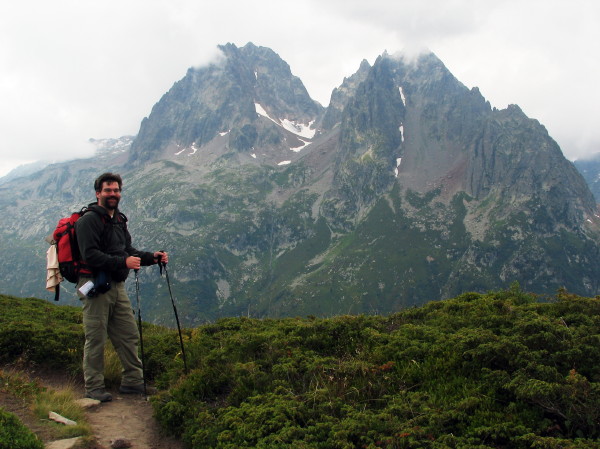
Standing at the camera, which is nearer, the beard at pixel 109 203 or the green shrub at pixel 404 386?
the green shrub at pixel 404 386

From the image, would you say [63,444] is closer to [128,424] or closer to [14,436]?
[14,436]

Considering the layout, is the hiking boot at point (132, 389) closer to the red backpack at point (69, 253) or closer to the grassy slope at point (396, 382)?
the grassy slope at point (396, 382)

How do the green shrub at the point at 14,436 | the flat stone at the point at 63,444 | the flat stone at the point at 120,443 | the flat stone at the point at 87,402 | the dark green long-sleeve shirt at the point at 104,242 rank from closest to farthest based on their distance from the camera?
1. the green shrub at the point at 14,436
2. the flat stone at the point at 63,444
3. the flat stone at the point at 120,443
4. the flat stone at the point at 87,402
5. the dark green long-sleeve shirt at the point at 104,242

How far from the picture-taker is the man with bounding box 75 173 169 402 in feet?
30.3

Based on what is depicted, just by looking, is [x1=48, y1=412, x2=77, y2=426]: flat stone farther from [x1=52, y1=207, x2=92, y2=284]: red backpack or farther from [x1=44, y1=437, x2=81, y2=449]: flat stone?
[x1=52, y1=207, x2=92, y2=284]: red backpack

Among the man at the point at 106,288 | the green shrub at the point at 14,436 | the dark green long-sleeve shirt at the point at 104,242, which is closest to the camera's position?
the green shrub at the point at 14,436

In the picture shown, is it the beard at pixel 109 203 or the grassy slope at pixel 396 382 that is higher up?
the beard at pixel 109 203

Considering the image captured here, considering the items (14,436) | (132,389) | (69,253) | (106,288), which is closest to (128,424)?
(132,389)

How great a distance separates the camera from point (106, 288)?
9398mm

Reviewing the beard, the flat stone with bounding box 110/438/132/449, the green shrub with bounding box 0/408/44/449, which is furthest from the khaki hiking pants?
the green shrub with bounding box 0/408/44/449

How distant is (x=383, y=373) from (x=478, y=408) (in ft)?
6.13

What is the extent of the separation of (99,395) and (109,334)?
1423mm

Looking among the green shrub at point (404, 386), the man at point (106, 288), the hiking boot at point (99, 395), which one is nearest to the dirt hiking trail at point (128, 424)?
the hiking boot at point (99, 395)

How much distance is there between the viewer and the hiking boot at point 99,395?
9180 millimetres
